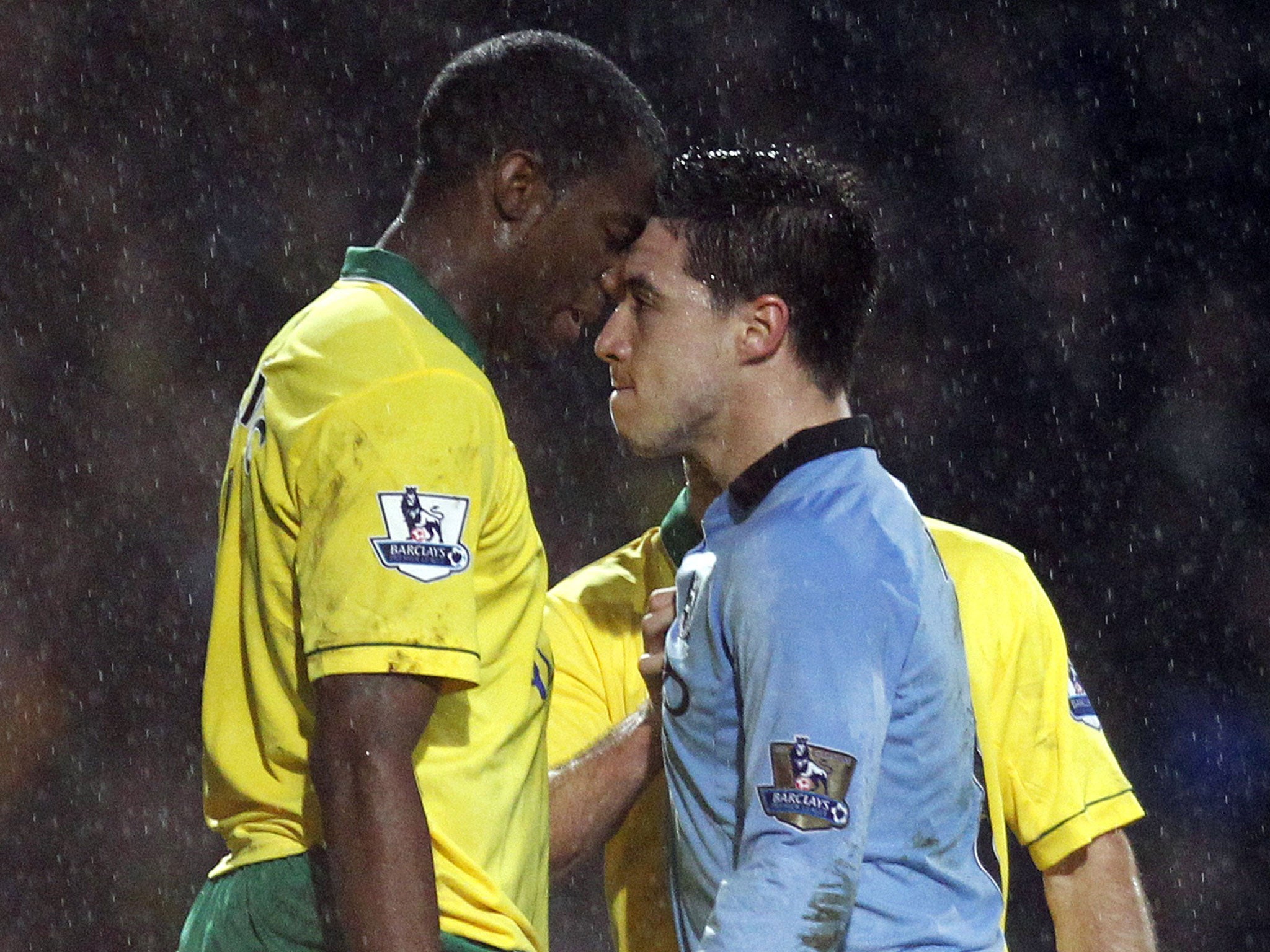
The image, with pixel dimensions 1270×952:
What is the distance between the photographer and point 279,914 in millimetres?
1317

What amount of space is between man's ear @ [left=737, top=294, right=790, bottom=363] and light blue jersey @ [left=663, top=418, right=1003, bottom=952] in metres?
0.13

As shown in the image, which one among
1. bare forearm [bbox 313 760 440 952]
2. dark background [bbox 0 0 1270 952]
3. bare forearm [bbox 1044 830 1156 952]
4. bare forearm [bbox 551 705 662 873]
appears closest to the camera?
bare forearm [bbox 313 760 440 952]

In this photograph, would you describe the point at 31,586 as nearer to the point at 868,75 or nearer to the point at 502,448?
the point at 868,75

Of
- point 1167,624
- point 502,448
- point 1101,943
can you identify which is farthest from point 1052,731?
point 1167,624

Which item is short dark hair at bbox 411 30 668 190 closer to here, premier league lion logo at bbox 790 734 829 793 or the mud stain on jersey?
premier league lion logo at bbox 790 734 829 793

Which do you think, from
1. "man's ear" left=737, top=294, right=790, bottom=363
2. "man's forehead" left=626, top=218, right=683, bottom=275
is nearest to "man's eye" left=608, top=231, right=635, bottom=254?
"man's forehead" left=626, top=218, right=683, bottom=275

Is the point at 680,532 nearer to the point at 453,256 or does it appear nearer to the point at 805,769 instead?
the point at 453,256

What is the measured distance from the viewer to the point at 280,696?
133cm

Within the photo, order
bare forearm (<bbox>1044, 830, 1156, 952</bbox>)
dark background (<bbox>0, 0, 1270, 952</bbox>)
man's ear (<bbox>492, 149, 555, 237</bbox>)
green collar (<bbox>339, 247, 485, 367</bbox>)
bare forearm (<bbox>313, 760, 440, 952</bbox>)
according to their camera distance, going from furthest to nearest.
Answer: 1. dark background (<bbox>0, 0, 1270, 952</bbox>)
2. bare forearm (<bbox>1044, 830, 1156, 952</bbox>)
3. man's ear (<bbox>492, 149, 555, 237</bbox>)
4. green collar (<bbox>339, 247, 485, 367</bbox>)
5. bare forearm (<bbox>313, 760, 440, 952</bbox>)

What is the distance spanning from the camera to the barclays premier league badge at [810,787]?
1273mm

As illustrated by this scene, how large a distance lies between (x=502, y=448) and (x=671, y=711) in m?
0.35

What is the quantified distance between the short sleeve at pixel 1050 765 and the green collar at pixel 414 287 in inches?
30.8

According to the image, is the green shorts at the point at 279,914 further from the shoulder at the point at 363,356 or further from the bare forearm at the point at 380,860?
the shoulder at the point at 363,356

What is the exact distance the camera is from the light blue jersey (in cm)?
128
